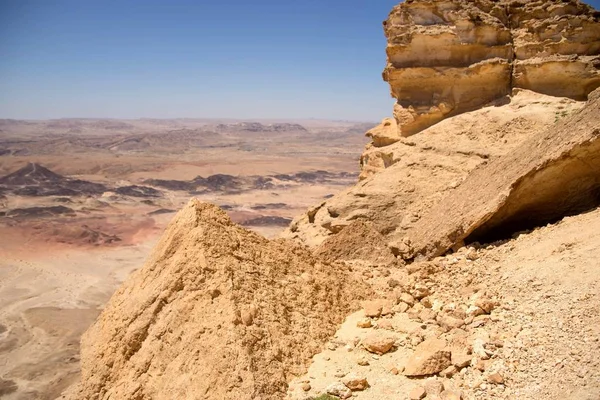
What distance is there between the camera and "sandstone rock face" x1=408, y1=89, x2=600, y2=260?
624 centimetres

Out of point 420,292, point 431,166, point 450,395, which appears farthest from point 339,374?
point 431,166

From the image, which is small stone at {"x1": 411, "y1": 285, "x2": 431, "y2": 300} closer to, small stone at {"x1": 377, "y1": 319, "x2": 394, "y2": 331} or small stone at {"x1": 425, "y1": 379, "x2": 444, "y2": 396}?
small stone at {"x1": 377, "y1": 319, "x2": 394, "y2": 331}

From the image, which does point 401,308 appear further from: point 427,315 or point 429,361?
point 429,361

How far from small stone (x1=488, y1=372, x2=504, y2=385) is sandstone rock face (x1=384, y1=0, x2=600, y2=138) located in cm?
964

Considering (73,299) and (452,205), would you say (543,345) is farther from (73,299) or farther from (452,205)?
(73,299)

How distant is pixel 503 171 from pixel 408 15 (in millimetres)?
7039

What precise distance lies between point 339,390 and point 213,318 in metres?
1.48

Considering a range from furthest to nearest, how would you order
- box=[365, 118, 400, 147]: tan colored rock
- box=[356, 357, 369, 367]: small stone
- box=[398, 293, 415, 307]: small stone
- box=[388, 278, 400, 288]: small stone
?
box=[365, 118, 400, 147]: tan colored rock → box=[388, 278, 400, 288]: small stone → box=[398, 293, 415, 307]: small stone → box=[356, 357, 369, 367]: small stone

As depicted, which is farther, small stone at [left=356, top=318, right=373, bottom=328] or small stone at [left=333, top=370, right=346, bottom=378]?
small stone at [left=356, top=318, right=373, bottom=328]

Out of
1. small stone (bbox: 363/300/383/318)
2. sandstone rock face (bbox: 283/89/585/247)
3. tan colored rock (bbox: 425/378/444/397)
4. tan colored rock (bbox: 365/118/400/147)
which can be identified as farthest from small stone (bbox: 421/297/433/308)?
tan colored rock (bbox: 365/118/400/147)

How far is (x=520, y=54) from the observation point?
40.0ft

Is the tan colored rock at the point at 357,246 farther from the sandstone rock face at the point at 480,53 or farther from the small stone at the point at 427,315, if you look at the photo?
the sandstone rock face at the point at 480,53

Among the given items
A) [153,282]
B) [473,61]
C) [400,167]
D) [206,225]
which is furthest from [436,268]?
[473,61]

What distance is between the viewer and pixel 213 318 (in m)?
5.02
